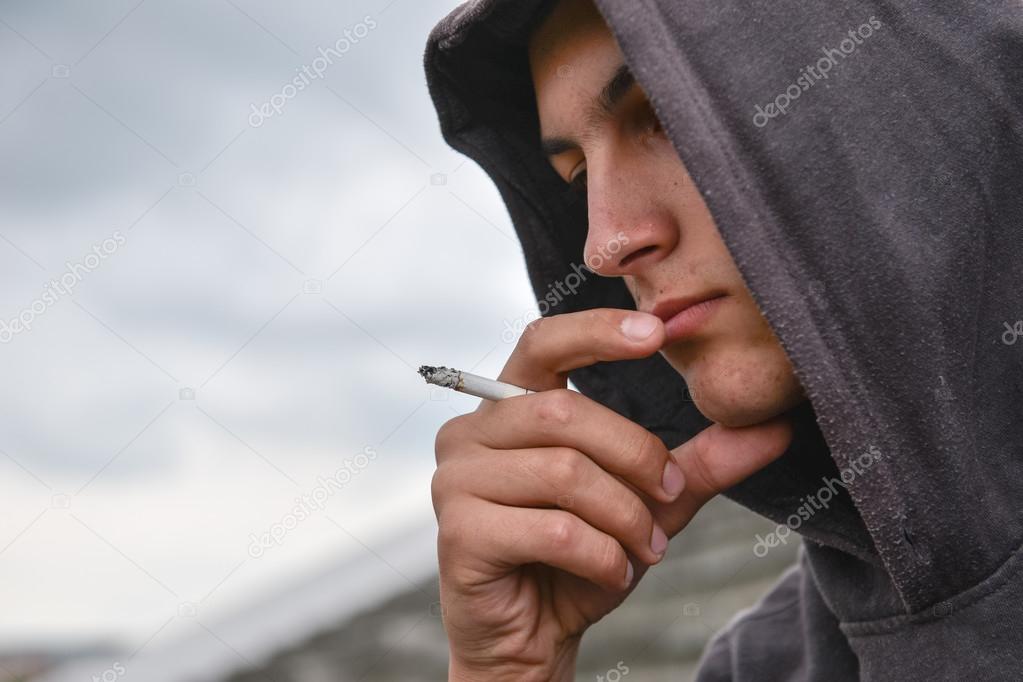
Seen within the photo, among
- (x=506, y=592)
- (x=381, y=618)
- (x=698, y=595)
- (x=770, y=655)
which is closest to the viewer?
(x=506, y=592)

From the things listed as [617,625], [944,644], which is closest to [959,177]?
[944,644]

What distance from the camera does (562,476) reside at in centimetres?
145

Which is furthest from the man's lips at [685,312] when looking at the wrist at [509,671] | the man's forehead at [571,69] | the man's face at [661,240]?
the wrist at [509,671]

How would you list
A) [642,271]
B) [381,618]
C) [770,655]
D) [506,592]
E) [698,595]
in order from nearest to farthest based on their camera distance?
[642,271], [506,592], [770,655], [698,595], [381,618]

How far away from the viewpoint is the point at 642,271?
1.53 m

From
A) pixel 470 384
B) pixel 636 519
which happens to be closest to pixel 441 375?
pixel 470 384

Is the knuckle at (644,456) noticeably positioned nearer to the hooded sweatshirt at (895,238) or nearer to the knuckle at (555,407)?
the knuckle at (555,407)

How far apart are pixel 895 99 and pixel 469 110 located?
1.10 metres

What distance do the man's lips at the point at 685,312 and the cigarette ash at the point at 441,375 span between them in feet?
1.22

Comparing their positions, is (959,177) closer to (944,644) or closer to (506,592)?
(944,644)

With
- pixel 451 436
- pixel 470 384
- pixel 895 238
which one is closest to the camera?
pixel 895 238

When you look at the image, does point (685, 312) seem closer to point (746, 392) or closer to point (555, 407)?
point (746, 392)

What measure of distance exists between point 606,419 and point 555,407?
0.30ft

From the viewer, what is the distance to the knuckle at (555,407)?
1.47m
